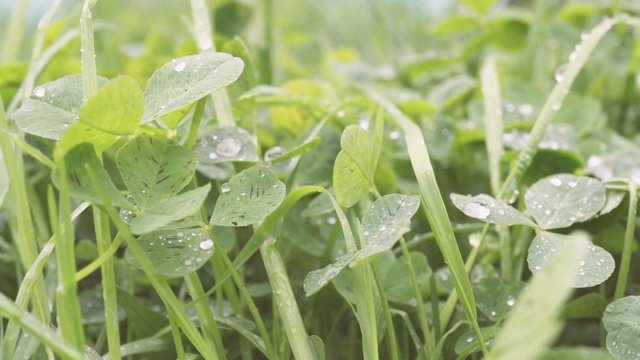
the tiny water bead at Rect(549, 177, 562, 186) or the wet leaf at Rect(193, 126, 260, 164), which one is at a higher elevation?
the wet leaf at Rect(193, 126, 260, 164)

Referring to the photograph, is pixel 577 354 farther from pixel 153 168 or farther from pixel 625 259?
pixel 153 168

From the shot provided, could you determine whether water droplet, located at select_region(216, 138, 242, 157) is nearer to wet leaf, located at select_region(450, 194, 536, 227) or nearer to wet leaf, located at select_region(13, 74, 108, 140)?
wet leaf, located at select_region(13, 74, 108, 140)

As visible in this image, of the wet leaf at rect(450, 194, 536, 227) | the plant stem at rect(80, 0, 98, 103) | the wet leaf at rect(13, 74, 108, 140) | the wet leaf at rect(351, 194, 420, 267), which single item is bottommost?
the wet leaf at rect(450, 194, 536, 227)

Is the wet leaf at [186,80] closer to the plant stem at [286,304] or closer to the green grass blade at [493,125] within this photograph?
the plant stem at [286,304]

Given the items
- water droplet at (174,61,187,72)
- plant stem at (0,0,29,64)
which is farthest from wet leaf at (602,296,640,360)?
plant stem at (0,0,29,64)

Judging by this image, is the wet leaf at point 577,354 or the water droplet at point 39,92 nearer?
the wet leaf at point 577,354

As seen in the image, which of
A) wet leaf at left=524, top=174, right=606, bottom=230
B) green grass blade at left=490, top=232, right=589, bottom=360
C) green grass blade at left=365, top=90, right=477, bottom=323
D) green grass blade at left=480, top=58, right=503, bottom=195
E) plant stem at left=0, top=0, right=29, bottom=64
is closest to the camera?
green grass blade at left=490, top=232, right=589, bottom=360

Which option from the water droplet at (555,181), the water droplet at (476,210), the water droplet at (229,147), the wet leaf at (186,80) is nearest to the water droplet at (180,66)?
the wet leaf at (186,80)
